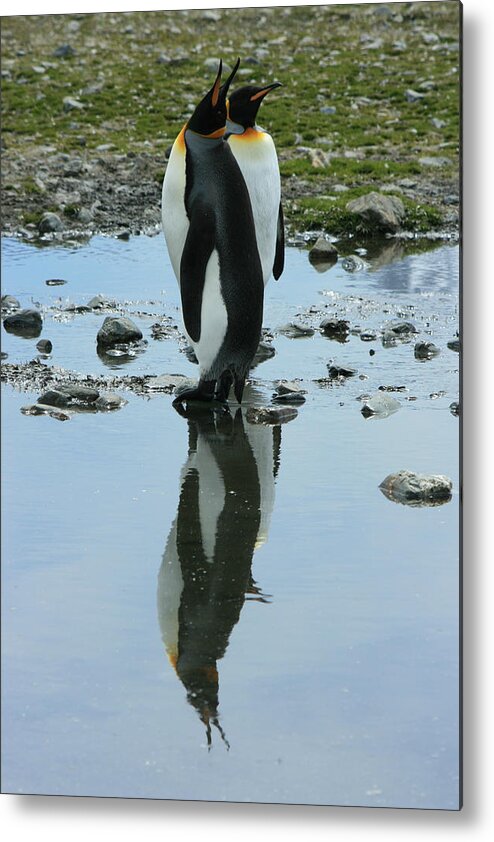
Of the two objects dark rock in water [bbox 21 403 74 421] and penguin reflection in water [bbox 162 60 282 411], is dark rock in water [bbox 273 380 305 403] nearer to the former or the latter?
penguin reflection in water [bbox 162 60 282 411]

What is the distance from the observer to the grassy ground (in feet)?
13.9

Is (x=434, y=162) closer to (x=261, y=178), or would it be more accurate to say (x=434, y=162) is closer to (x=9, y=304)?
(x=261, y=178)

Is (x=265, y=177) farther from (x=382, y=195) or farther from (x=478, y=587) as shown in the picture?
(x=478, y=587)

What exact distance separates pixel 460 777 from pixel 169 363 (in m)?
2.52

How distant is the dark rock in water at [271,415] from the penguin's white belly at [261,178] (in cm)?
74

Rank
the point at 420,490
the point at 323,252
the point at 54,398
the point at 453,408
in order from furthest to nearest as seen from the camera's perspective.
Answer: the point at 323,252
the point at 54,398
the point at 453,408
the point at 420,490

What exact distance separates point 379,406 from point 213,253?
27.7 inches

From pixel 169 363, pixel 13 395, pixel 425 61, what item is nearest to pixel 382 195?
pixel 425 61

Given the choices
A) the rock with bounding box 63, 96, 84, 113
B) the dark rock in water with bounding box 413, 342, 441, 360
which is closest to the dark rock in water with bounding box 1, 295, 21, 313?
the rock with bounding box 63, 96, 84, 113

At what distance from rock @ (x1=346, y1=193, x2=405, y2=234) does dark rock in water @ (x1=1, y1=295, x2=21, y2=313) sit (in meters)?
1.71

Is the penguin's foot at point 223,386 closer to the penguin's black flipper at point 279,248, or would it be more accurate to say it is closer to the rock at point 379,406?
the rock at point 379,406

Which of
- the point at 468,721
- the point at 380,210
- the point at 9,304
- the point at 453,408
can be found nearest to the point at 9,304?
the point at 9,304

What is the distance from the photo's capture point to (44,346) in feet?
17.5

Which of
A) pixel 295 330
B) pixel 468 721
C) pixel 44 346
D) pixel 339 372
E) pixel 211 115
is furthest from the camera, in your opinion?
pixel 295 330
